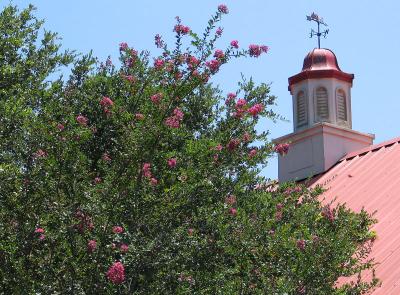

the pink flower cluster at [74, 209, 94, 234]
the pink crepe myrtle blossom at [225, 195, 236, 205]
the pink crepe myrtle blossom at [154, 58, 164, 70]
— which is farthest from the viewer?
the pink crepe myrtle blossom at [154, 58, 164, 70]

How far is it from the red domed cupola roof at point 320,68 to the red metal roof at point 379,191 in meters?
1.67

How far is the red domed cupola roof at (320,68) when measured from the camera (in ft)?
53.2

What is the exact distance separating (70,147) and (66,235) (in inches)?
29.7

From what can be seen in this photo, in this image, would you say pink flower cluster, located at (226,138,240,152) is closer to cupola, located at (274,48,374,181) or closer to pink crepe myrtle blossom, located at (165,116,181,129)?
pink crepe myrtle blossom, located at (165,116,181,129)

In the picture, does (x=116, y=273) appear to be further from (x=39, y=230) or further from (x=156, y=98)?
(x=156, y=98)

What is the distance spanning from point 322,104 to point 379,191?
3.85 m

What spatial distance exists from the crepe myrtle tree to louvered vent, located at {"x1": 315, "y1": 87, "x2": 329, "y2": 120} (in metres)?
6.92

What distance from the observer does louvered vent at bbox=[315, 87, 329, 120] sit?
16078mm

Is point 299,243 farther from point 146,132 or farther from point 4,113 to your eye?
point 4,113

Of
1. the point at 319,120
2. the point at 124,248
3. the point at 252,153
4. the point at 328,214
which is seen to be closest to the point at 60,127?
the point at 124,248

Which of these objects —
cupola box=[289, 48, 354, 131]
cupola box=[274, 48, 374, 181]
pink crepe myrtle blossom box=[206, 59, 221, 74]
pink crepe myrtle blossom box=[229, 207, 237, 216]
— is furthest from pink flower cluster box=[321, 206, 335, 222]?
cupola box=[289, 48, 354, 131]

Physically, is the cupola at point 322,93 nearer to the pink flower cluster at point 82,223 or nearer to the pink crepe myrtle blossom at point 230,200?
the pink crepe myrtle blossom at point 230,200

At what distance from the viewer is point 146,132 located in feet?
23.9

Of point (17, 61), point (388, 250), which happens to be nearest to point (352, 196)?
point (388, 250)
